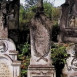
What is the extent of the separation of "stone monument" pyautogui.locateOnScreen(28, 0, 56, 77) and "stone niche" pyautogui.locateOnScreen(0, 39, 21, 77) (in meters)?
0.67

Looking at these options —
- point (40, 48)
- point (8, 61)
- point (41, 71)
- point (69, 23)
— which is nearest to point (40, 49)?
point (40, 48)

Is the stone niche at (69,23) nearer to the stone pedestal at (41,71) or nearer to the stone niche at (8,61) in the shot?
the stone niche at (8,61)

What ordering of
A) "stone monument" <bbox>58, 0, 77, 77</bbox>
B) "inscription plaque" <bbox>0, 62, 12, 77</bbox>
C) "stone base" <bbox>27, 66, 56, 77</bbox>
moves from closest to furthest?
"stone base" <bbox>27, 66, 56, 77</bbox>
"inscription plaque" <bbox>0, 62, 12, 77</bbox>
"stone monument" <bbox>58, 0, 77, 77</bbox>

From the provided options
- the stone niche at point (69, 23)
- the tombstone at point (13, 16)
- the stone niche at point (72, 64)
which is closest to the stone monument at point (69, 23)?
the stone niche at point (69, 23)

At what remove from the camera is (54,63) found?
32.6 ft

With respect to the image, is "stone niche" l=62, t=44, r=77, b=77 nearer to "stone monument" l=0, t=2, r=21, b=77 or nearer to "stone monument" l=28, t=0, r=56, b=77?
"stone monument" l=28, t=0, r=56, b=77

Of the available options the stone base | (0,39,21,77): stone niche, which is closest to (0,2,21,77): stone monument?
(0,39,21,77): stone niche

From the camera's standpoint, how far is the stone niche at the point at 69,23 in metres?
14.3

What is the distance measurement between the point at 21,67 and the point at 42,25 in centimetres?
187

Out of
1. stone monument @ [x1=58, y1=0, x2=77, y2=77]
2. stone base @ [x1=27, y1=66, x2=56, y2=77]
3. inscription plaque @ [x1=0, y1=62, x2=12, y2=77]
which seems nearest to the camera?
stone base @ [x1=27, y1=66, x2=56, y2=77]

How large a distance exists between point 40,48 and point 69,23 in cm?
571

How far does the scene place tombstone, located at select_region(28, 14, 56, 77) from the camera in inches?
352

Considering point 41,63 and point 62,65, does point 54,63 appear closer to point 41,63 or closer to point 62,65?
point 62,65

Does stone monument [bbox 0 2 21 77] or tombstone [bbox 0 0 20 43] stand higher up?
tombstone [bbox 0 0 20 43]
